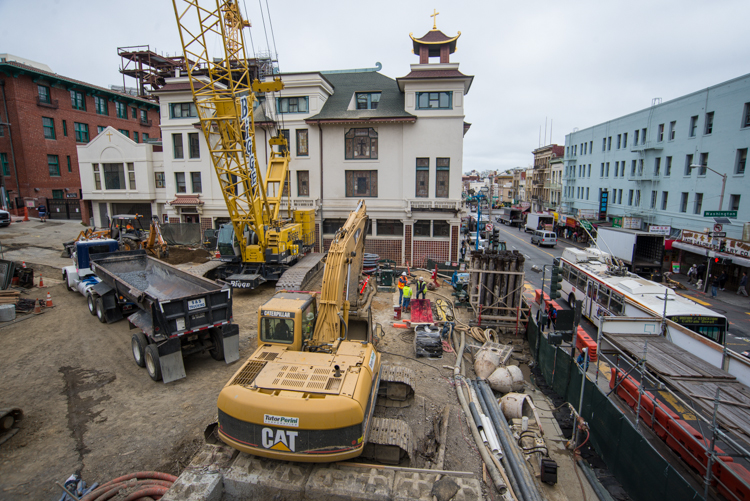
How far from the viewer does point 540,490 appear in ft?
27.1

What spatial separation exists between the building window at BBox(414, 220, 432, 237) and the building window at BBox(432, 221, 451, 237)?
36cm

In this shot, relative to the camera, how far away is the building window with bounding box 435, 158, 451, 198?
1009 inches

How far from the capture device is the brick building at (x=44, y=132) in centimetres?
3547

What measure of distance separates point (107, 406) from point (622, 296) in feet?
57.5

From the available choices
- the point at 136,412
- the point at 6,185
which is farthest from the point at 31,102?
the point at 136,412

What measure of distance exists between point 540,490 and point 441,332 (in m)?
6.81

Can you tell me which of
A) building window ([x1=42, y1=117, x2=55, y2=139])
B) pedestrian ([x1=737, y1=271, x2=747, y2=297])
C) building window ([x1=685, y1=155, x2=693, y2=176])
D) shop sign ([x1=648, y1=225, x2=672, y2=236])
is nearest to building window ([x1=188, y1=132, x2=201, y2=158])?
building window ([x1=42, y1=117, x2=55, y2=139])

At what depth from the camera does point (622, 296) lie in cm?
1496

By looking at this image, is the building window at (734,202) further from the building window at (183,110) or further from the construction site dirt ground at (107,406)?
the building window at (183,110)

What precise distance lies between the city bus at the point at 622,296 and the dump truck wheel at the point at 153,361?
594 inches

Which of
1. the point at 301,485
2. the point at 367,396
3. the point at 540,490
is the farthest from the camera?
the point at 540,490

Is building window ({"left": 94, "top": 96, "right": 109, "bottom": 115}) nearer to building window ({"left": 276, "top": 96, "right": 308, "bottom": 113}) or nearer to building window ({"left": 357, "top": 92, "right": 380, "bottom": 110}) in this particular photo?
building window ({"left": 276, "top": 96, "right": 308, "bottom": 113})

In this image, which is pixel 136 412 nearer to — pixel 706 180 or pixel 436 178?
pixel 436 178

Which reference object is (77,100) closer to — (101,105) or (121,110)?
(101,105)
